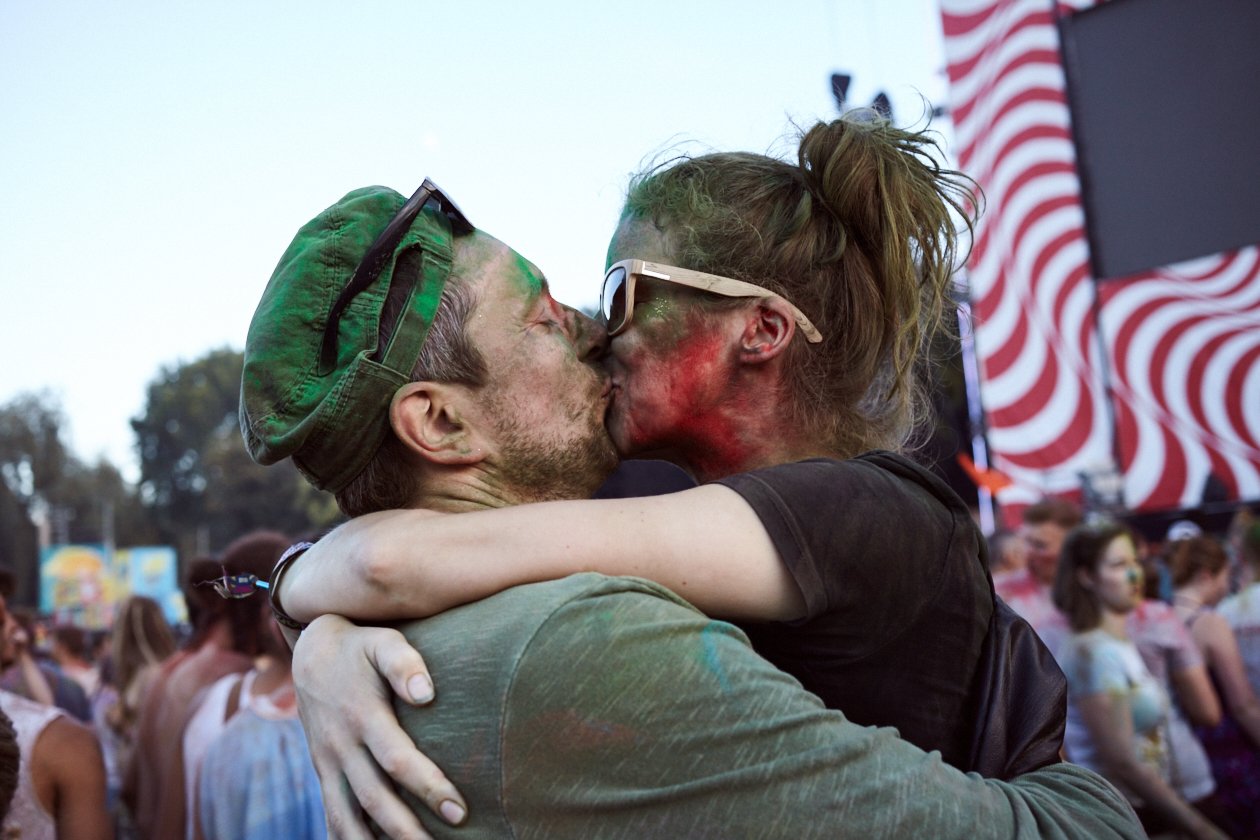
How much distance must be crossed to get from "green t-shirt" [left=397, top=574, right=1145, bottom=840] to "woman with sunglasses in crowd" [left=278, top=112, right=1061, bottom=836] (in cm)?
11

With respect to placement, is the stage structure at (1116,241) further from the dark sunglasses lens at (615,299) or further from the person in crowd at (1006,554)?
the dark sunglasses lens at (615,299)

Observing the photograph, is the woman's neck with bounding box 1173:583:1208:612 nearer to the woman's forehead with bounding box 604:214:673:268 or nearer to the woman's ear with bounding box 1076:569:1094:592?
the woman's ear with bounding box 1076:569:1094:592

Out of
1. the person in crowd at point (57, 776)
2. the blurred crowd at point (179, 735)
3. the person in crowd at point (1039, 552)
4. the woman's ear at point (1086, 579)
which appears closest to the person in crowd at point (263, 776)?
the blurred crowd at point (179, 735)

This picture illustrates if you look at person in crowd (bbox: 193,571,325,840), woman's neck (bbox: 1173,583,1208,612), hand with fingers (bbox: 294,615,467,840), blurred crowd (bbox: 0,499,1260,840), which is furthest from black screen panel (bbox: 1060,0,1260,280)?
hand with fingers (bbox: 294,615,467,840)

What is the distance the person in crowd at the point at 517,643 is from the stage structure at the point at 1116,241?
8123 millimetres

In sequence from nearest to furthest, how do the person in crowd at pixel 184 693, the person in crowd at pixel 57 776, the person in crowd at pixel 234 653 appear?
1. the person in crowd at pixel 57 776
2. the person in crowd at pixel 234 653
3. the person in crowd at pixel 184 693

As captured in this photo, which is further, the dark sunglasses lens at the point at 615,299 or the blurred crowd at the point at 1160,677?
the blurred crowd at the point at 1160,677

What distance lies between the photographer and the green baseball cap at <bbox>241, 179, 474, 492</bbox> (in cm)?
165

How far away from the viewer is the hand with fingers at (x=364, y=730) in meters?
1.31

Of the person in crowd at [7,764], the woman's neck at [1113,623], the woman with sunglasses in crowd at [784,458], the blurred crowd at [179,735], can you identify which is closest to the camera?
the woman with sunglasses in crowd at [784,458]

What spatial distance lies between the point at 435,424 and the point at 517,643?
0.55m

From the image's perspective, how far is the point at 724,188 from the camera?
1962 millimetres

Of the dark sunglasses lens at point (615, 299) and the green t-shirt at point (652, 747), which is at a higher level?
the dark sunglasses lens at point (615, 299)

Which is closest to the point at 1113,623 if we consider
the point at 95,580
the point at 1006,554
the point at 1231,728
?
the point at 1231,728
